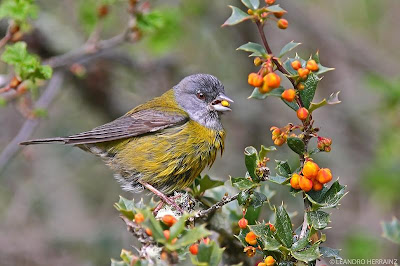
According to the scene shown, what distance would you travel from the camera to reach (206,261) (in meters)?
2.11

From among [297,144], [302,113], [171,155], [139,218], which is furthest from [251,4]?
[171,155]

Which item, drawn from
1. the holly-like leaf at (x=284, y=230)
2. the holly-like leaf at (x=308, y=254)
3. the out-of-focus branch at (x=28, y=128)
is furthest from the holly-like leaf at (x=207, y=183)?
the out-of-focus branch at (x=28, y=128)

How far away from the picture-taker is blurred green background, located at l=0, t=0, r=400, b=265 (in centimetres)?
553

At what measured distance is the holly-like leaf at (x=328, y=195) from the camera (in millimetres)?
2447

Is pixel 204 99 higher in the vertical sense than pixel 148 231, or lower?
lower

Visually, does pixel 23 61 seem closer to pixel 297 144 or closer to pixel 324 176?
pixel 297 144

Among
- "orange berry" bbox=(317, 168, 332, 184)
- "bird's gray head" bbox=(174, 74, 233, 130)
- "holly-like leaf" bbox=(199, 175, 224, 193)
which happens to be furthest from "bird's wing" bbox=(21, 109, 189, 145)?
"orange berry" bbox=(317, 168, 332, 184)

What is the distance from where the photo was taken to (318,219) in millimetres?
2434

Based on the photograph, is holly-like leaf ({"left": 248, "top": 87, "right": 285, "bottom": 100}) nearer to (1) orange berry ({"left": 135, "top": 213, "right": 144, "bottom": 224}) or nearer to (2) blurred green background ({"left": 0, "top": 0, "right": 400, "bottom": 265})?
(1) orange berry ({"left": 135, "top": 213, "right": 144, "bottom": 224})

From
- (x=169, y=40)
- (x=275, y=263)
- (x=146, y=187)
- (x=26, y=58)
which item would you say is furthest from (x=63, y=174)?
(x=275, y=263)

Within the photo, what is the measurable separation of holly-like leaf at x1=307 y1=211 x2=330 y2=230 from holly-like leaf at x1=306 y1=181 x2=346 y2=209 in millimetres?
34

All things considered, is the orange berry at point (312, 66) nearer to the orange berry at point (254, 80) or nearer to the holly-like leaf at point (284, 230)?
the orange berry at point (254, 80)

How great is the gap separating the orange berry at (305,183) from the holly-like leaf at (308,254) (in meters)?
0.24

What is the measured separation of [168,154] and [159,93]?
227cm
